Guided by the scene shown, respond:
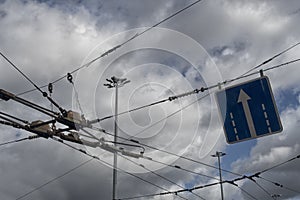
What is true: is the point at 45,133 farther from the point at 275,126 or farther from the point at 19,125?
the point at 275,126

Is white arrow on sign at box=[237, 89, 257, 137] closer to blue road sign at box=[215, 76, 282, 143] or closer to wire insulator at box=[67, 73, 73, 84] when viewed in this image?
blue road sign at box=[215, 76, 282, 143]

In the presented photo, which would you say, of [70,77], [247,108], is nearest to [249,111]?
[247,108]

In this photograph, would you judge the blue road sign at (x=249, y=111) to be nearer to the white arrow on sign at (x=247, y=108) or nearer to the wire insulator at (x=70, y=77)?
the white arrow on sign at (x=247, y=108)

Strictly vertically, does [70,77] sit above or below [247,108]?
above

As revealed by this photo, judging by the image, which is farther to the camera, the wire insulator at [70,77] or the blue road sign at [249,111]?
the wire insulator at [70,77]

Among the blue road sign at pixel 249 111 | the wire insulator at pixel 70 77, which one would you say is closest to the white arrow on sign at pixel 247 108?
the blue road sign at pixel 249 111

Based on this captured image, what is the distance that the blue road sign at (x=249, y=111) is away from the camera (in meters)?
8.54

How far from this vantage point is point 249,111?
28.5 feet

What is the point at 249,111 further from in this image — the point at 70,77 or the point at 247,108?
the point at 70,77

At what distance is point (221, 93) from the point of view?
9.29 m

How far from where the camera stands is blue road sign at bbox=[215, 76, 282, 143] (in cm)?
854

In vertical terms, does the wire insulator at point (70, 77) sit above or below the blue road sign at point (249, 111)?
above

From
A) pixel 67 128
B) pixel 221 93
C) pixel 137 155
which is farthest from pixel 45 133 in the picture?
pixel 221 93

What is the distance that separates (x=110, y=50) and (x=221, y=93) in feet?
11.2
